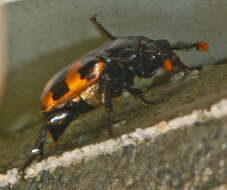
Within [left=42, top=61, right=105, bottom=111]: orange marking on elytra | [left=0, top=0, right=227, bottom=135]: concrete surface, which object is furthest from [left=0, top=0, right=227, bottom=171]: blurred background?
[left=42, top=61, right=105, bottom=111]: orange marking on elytra

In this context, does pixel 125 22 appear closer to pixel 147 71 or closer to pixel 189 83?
pixel 147 71

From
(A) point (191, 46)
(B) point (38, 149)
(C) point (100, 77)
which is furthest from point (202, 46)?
(B) point (38, 149)

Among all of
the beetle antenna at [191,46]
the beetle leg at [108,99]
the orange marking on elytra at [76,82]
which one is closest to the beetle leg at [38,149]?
the orange marking on elytra at [76,82]

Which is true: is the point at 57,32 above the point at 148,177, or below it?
above

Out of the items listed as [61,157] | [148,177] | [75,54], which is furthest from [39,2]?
[148,177]

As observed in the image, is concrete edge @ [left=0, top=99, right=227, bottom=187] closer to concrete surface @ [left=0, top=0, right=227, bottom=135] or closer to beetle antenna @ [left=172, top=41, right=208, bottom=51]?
beetle antenna @ [left=172, top=41, right=208, bottom=51]

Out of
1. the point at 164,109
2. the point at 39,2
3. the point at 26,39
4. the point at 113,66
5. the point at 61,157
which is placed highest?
the point at 39,2

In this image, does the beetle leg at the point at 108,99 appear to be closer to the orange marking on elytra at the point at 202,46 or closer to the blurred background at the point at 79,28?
the blurred background at the point at 79,28
